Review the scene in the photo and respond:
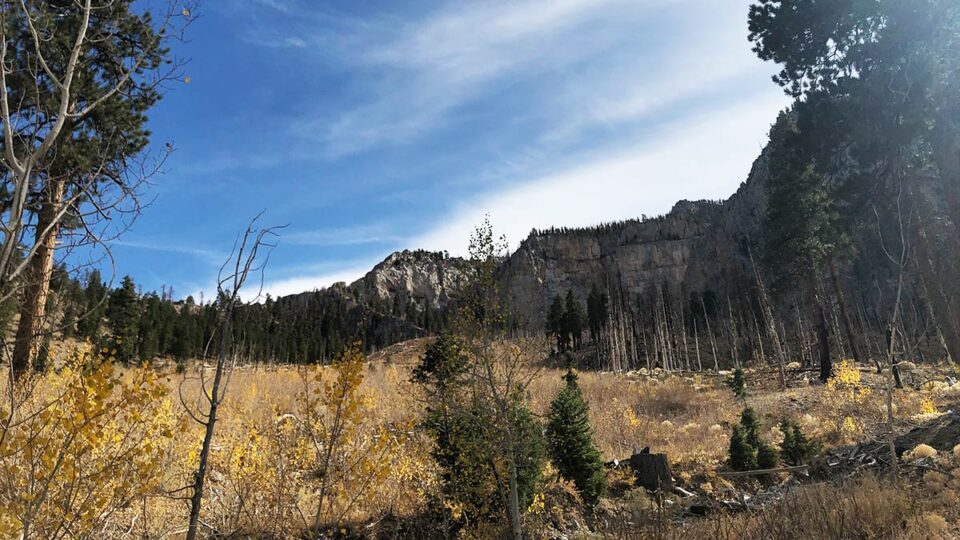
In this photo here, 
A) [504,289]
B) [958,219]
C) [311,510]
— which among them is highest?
[958,219]

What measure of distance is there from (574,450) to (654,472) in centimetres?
254

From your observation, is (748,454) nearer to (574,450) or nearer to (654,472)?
(654,472)

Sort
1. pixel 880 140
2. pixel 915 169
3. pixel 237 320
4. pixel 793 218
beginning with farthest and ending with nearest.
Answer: pixel 793 218 → pixel 915 169 → pixel 880 140 → pixel 237 320

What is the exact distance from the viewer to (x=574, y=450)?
1282cm

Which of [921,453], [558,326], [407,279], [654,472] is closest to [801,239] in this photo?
[654,472]

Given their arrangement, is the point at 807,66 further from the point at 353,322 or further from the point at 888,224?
the point at 353,322

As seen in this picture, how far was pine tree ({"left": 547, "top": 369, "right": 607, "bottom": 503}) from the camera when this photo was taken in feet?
41.6

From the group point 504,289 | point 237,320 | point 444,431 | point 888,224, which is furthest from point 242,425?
point 888,224

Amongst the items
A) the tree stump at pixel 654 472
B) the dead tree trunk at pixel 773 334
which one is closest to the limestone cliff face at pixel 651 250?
the dead tree trunk at pixel 773 334

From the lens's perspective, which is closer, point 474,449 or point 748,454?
point 474,449

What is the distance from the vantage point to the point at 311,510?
10.5m

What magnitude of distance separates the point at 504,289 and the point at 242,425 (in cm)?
822

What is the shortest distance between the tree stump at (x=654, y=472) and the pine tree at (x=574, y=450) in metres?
1.45

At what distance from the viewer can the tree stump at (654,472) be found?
13480 millimetres
